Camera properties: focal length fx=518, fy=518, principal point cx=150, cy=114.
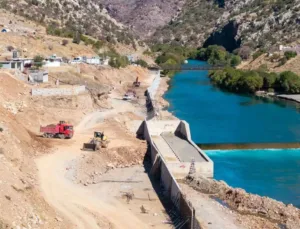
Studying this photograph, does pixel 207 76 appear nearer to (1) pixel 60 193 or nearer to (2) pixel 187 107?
(2) pixel 187 107

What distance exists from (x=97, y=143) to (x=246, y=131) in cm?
1994

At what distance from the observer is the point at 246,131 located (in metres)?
51.0

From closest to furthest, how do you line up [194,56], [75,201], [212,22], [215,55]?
[75,201] < [215,55] < [194,56] < [212,22]

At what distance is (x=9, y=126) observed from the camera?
33719 mm

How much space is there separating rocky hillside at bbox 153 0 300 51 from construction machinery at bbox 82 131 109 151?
94311mm

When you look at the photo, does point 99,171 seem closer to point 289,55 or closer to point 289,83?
point 289,83

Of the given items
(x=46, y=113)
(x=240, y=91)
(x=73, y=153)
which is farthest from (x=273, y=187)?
(x=240, y=91)

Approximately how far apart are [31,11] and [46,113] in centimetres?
6060

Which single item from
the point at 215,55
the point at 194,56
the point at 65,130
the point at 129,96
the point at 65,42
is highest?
the point at 65,42

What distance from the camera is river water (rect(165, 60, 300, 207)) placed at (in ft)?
112

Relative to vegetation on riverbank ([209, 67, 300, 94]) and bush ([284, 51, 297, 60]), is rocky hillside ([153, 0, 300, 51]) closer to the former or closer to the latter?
bush ([284, 51, 297, 60])

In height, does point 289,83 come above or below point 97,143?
below

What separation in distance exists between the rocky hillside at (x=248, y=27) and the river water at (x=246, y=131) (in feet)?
179

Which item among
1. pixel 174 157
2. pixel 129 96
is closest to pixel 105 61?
pixel 129 96
